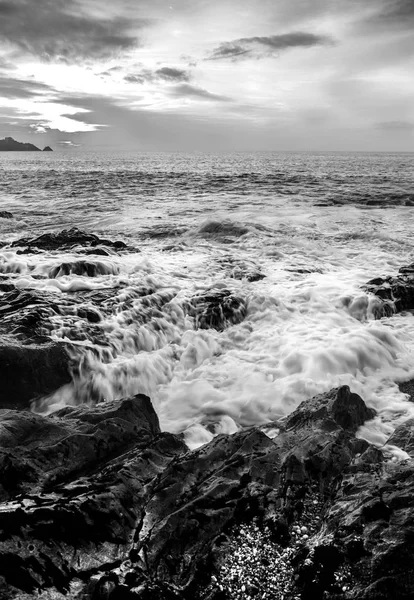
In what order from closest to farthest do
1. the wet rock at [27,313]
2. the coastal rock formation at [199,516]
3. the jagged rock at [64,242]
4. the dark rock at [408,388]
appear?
the coastal rock formation at [199,516] < the dark rock at [408,388] < the wet rock at [27,313] < the jagged rock at [64,242]

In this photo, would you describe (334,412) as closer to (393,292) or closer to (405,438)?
(405,438)

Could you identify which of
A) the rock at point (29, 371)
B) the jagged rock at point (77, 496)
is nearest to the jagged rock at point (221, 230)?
the rock at point (29, 371)

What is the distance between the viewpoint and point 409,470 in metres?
2.92

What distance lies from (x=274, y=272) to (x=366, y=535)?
8.61m

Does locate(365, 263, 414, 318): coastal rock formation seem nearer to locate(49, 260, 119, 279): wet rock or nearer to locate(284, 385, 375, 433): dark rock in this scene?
locate(284, 385, 375, 433): dark rock

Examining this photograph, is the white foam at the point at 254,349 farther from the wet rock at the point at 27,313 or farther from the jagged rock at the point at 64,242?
the jagged rock at the point at 64,242

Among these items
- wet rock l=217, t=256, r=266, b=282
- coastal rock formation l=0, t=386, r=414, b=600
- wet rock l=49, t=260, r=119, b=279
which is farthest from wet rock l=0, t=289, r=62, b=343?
wet rock l=217, t=256, r=266, b=282

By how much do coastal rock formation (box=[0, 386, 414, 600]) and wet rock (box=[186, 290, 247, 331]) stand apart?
428 centimetres

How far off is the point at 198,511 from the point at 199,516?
0.04 m

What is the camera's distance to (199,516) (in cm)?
271

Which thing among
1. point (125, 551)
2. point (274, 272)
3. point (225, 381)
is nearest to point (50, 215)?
point (274, 272)

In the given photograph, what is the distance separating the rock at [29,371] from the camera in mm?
5207

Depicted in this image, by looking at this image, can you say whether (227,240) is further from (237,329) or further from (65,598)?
(65,598)

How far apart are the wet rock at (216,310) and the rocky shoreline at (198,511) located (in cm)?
364
